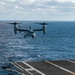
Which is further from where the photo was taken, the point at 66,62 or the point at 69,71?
the point at 66,62

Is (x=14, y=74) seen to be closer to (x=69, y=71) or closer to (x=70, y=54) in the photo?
(x=69, y=71)

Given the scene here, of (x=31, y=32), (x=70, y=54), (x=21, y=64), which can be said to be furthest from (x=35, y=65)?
(x=70, y=54)

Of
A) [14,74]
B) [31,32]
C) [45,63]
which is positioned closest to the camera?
[14,74]

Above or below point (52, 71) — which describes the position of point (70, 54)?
below

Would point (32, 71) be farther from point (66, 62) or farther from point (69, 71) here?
point (66, 62)

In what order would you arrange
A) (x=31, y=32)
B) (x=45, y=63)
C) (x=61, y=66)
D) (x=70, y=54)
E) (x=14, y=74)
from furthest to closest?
(x=70, y=54) → (x=31, y=32) → (x=45, y=63) → (x=61, y=66) → (x=14, y=74)

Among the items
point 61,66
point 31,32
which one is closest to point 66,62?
point 61,66
